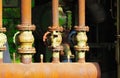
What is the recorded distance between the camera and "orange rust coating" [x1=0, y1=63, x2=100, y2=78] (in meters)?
2.38

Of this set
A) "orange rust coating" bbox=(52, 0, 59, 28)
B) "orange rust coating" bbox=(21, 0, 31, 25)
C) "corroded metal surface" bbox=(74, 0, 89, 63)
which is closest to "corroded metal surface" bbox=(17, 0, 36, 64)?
"orange rust coating" bbox=(21, 0, 31, 25)

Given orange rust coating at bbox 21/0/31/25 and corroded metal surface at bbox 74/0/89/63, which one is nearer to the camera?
orange rust coating at bbox 21/0/31/25

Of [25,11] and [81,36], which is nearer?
[25,11]

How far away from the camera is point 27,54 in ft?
7.99

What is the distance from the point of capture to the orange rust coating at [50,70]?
238cm

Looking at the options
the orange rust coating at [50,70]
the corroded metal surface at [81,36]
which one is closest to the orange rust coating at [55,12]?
the corroded metal surface at [81,36]

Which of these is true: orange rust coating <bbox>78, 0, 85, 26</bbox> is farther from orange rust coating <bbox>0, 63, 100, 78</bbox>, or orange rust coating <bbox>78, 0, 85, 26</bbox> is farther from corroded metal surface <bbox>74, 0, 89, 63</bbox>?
orange rust coating <bbox>0, 63, 100, 78</bbox>

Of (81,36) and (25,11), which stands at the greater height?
(25,11)

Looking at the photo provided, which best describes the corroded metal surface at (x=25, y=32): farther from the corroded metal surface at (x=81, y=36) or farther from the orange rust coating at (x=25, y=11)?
the corroded metal surface at (x=81, y=36)

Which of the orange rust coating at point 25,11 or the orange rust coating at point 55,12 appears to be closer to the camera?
the orange rust coating at point 25,11

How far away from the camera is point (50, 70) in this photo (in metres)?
2.45

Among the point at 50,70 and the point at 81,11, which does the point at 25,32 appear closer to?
the point at 50,70

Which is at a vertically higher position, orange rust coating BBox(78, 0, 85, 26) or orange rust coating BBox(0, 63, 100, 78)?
orange rust coating BBox(78, 0, 85, 26)

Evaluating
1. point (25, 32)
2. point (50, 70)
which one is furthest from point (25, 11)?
point (50, 70)
